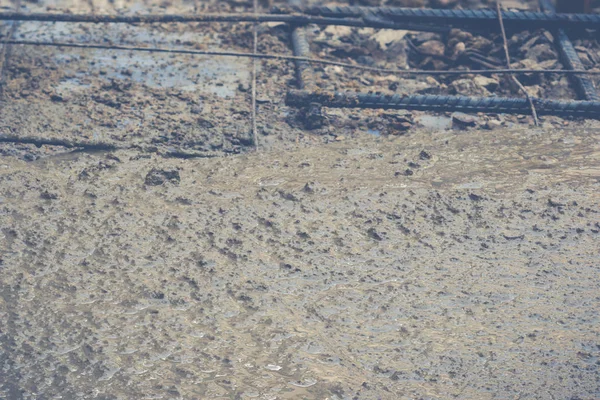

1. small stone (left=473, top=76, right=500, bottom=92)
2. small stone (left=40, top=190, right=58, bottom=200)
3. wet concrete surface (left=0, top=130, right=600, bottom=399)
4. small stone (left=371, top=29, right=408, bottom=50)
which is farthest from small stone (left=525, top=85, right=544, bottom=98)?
small stone (left=40, top=190, right=58, bottom=200)

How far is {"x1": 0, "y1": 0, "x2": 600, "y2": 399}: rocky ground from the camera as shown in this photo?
9.59 feet

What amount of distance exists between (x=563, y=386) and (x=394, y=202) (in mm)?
1303

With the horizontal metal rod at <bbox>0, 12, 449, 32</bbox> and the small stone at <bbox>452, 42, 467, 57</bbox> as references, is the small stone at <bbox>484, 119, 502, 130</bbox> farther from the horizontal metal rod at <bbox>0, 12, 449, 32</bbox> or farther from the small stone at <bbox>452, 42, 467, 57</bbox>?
the horizontal metal rod at <bbox>0, 12, 449, 32</bbox>

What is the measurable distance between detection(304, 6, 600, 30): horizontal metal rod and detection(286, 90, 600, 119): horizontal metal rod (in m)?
1.13

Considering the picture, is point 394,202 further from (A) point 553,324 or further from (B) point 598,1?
(B) point 598,1

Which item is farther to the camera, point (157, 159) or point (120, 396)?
point (157, 159)

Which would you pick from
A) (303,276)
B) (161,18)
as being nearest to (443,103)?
(303,276)

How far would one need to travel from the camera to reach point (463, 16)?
18.6 feet

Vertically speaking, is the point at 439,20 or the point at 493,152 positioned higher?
the point at 439,20

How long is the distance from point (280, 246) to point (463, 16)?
3065mm

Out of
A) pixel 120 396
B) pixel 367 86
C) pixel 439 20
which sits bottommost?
pixel 120 396

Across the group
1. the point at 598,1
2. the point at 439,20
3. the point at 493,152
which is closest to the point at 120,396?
the point at 493,152

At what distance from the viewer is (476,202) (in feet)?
12.7

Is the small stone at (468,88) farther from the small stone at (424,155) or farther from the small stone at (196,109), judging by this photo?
the small stone at (196,109)
